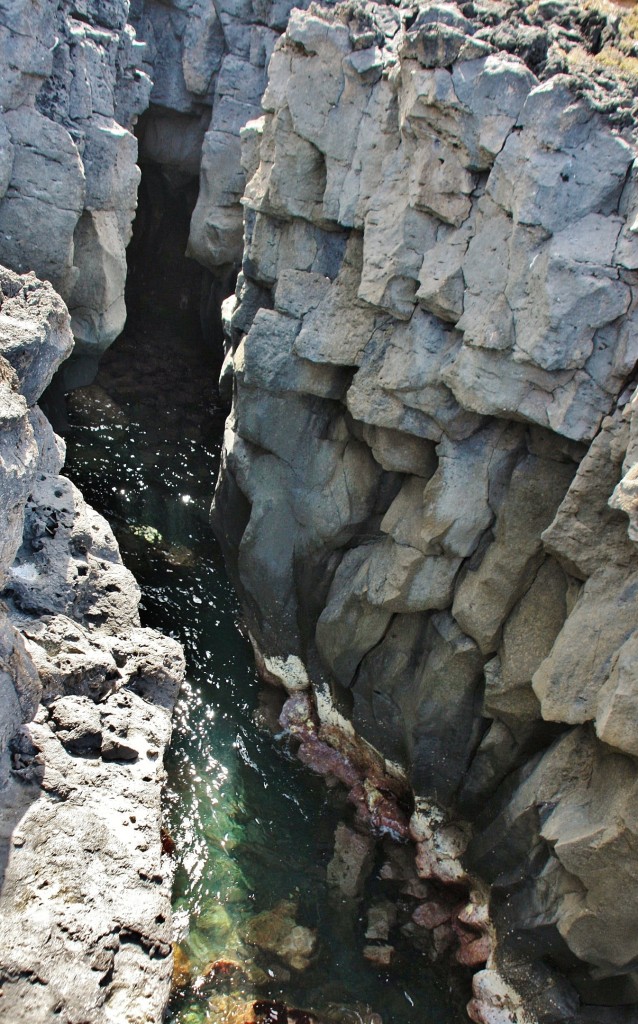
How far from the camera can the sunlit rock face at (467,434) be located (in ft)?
36.4

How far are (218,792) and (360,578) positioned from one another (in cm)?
445

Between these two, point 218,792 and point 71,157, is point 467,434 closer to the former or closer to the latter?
point 218,792

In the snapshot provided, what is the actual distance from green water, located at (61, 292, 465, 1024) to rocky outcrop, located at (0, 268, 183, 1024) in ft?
8.27

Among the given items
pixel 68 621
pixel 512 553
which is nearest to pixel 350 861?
pixel 512 553

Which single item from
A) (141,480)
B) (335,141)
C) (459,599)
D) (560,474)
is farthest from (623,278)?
(141,480)

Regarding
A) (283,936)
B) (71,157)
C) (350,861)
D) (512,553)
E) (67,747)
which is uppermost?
(71,157)

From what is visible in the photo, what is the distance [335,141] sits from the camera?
48.3ft

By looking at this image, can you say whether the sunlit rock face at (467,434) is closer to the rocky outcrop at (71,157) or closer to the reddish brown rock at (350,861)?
the reddish brown rock at (350,861)

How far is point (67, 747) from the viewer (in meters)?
11.2

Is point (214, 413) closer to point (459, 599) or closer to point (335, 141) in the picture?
point (335, 141)

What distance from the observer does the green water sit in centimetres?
1218

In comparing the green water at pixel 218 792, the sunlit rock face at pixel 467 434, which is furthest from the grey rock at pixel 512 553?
the green water at pixel 218 792

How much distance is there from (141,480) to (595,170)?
45.3 ft

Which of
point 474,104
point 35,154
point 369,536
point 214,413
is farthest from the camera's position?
point 214,413
